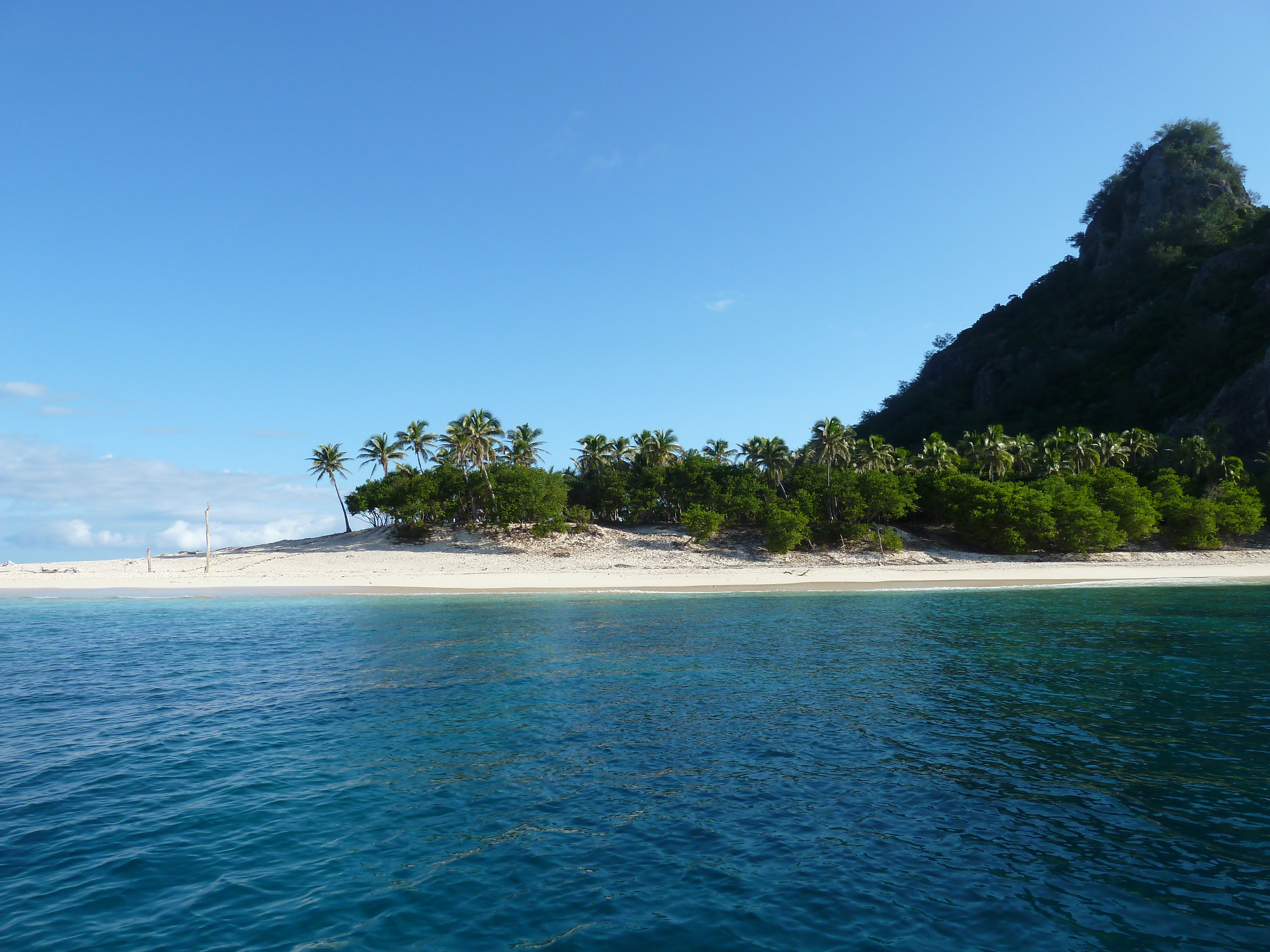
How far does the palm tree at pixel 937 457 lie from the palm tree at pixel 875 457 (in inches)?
140

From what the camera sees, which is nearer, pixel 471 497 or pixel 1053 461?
pixel 1053 461

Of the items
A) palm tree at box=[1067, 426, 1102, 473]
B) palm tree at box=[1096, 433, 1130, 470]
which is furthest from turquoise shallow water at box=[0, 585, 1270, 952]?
palm tree at box=[1096, 433, 1130, 470]

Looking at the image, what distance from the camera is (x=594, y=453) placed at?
95938mm

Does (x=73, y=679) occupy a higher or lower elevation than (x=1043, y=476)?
lower

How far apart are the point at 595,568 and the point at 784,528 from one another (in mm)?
18655

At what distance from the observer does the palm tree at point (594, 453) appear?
314 feet

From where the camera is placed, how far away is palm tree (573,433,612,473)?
95625 mm

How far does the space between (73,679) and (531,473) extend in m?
51.8

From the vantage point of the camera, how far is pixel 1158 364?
11094cm

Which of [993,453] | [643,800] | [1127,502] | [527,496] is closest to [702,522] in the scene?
[527,496]

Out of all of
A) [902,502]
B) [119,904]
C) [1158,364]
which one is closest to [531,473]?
[902,502]

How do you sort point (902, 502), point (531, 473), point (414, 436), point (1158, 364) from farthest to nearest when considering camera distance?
point (1158, 364) → point (414, 436) → point (531, 473) → point (902, 502)

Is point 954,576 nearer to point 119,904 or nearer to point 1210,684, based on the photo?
point 1210,684

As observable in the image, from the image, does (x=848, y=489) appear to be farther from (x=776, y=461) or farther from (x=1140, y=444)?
(x=1140, y=444)
